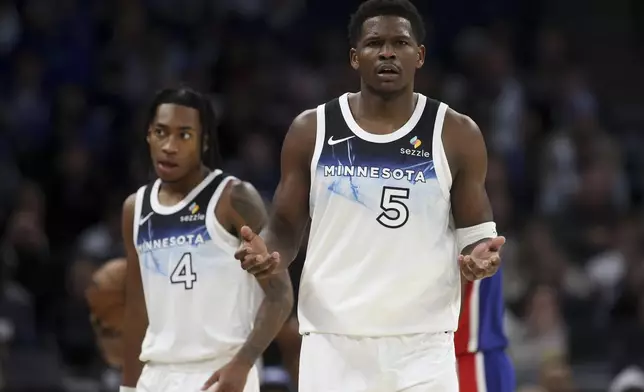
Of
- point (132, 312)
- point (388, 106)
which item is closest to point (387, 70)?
point (388, 106)

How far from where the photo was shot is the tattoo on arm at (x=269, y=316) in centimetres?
588

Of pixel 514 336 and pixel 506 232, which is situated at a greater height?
pixel 506 232

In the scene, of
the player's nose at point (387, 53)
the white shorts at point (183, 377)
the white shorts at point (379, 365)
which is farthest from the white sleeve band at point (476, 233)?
the white shorts at point (183, 377)

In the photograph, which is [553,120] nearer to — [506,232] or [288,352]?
[506,232]

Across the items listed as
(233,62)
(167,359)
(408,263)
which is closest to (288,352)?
(167,359)

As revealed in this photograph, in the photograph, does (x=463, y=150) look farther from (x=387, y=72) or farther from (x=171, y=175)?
(x=171, y=175)

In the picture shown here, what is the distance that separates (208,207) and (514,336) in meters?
5.67

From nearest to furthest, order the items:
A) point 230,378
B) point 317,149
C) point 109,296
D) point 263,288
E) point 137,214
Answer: point 317,149 → point 230,378 → point 263,288 → point 137,214 → point 109,296

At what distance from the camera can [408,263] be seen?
5086 millimetres

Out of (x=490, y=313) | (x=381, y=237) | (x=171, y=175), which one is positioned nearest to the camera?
(x=381, y=237)

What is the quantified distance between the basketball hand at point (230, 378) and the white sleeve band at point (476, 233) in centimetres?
121

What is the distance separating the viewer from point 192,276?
606 centimetres

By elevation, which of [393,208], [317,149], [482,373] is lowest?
[482,373]

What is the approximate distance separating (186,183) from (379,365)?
1.64 m
